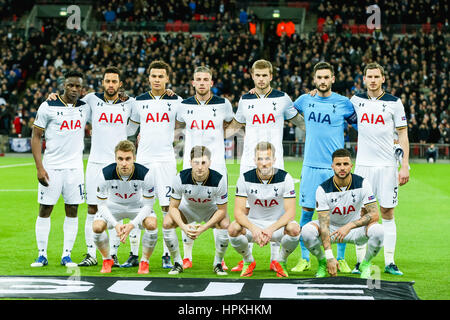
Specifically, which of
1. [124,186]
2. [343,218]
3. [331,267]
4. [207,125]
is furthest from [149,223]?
[343,218]

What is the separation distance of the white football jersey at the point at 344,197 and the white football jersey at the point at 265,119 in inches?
35.8

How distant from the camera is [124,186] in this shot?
809cm

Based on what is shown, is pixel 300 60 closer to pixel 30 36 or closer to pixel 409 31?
pixel 409 31

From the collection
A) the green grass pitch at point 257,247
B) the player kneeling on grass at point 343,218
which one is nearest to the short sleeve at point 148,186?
the green grass pitch at point 257,247

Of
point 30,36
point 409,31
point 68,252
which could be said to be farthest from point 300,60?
point 68,252

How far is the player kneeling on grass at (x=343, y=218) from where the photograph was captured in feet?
24.7

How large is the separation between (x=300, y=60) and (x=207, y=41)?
17.1 ft

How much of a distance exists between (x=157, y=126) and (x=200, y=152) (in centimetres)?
107

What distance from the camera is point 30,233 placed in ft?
35.5

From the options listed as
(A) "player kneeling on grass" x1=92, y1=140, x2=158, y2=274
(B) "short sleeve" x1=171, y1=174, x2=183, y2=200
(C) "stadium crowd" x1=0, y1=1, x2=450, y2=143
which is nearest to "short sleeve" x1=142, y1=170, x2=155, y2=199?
(A) "player kneeling on grass" x1=92, y1=140, x2=158, y2=274

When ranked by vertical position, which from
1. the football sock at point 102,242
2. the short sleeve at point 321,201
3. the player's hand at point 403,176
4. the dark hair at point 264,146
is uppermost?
Result: the dark hair at point 264,146

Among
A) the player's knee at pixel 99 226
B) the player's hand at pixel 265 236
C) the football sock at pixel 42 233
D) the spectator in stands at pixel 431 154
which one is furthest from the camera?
the spectator in stands at pixel 431 154

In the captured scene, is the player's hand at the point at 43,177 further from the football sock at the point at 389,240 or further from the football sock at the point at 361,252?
the football sock at the point at 389,240

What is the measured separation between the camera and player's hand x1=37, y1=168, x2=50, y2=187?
8328 millimetres
